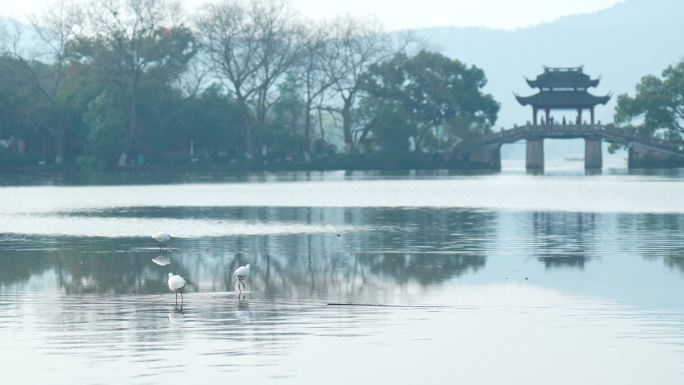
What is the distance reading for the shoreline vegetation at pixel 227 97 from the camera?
327 feet

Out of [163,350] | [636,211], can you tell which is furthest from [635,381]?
[636,211]

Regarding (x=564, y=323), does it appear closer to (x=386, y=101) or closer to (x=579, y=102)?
(x=386, y=101)

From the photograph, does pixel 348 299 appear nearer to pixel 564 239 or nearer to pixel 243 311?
pixel 243 311

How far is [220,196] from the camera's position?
218 ft

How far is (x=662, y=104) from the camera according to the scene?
383 feet

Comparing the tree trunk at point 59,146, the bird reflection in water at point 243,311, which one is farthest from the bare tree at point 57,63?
the bird reflection in water at point 243,311

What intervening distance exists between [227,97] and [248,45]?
15.4ft

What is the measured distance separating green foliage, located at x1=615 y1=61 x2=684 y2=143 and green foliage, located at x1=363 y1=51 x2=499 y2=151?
13985 millimetres

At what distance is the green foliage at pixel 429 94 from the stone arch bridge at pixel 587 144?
2367mm

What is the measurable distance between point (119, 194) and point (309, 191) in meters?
11.2

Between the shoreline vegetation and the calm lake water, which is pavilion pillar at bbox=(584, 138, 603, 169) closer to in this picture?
the shoreline vegetation

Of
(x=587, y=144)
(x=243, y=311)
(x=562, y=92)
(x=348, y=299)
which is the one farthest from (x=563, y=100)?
(x=243, y=311)

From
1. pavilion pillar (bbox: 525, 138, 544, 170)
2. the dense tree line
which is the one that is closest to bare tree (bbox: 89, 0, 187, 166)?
the dense tree line

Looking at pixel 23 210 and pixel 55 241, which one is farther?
pixel 23 210
